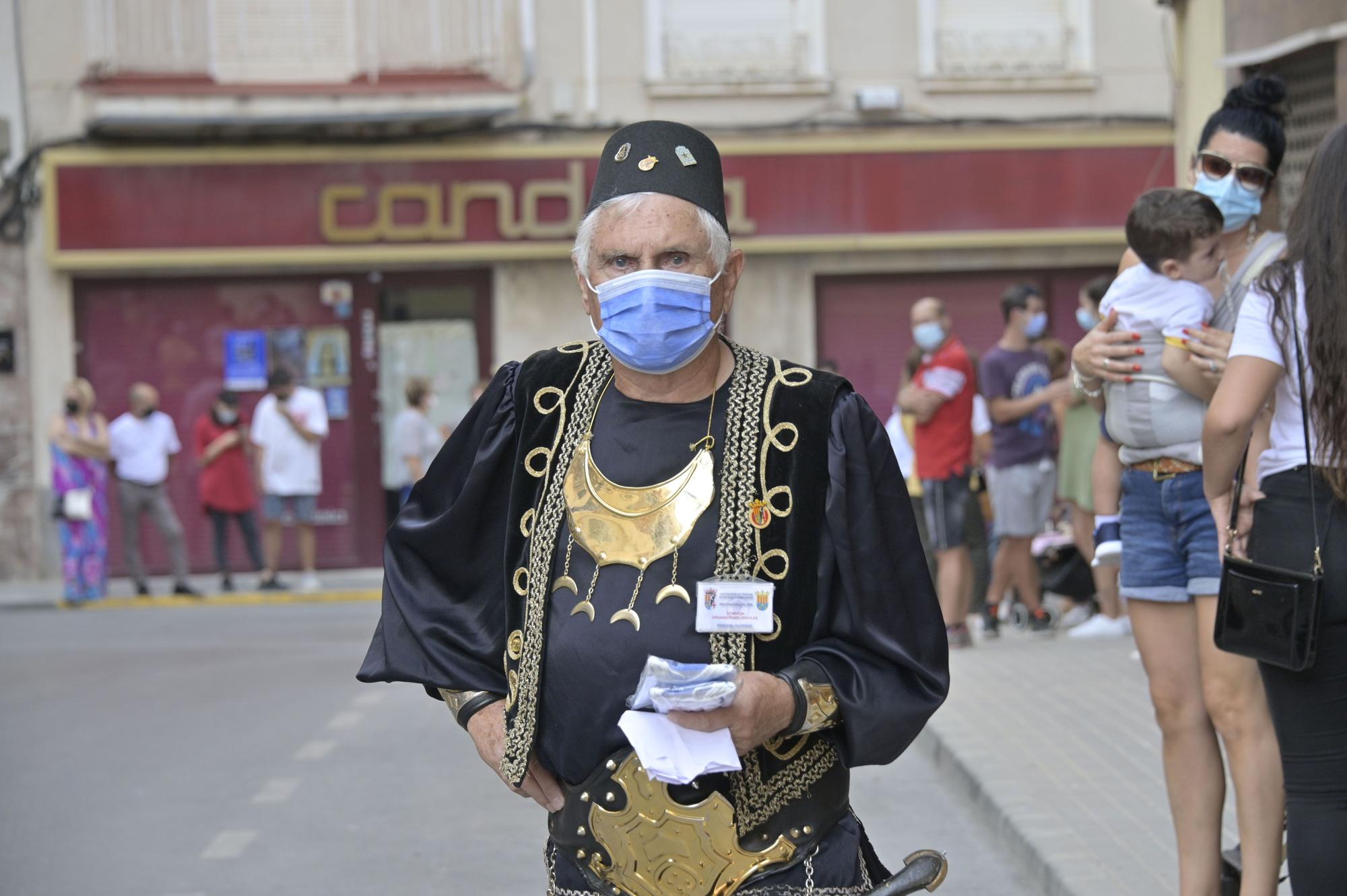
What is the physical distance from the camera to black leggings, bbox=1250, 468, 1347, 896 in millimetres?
3541

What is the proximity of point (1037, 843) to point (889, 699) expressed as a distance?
11.1 ft

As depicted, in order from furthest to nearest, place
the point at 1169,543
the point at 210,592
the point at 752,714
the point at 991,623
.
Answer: the point at 210,592, the point at 991,623, the point at 1169,543, the point at 752,714

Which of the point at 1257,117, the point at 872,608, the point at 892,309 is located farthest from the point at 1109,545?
the point at 892,309

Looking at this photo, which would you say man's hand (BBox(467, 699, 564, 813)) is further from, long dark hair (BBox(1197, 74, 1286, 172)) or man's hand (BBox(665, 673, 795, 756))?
long dark hair (BBox(1197, 74, 1286, 172))

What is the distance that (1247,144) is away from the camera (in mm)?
4832

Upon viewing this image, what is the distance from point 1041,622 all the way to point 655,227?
9.25m

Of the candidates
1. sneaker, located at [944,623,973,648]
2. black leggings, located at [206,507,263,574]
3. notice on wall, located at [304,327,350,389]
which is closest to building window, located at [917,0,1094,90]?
notice on wall, located at [304,327,350,389]

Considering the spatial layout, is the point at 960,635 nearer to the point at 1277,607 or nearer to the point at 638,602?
the point at 1277,607

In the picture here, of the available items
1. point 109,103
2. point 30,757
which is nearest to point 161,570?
point 109,103

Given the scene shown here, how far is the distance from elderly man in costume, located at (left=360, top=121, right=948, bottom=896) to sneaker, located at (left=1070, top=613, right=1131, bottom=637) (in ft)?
28.3

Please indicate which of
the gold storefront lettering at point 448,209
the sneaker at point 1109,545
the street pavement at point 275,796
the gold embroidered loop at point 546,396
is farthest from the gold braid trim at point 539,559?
the gold storefront lettering at point 448,209

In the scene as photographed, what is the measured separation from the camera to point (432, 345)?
19.6 m

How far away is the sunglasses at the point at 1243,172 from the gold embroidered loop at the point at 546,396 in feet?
7.89

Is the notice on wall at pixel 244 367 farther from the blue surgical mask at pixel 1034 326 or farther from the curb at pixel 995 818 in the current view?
the curb at pixel 995 818
